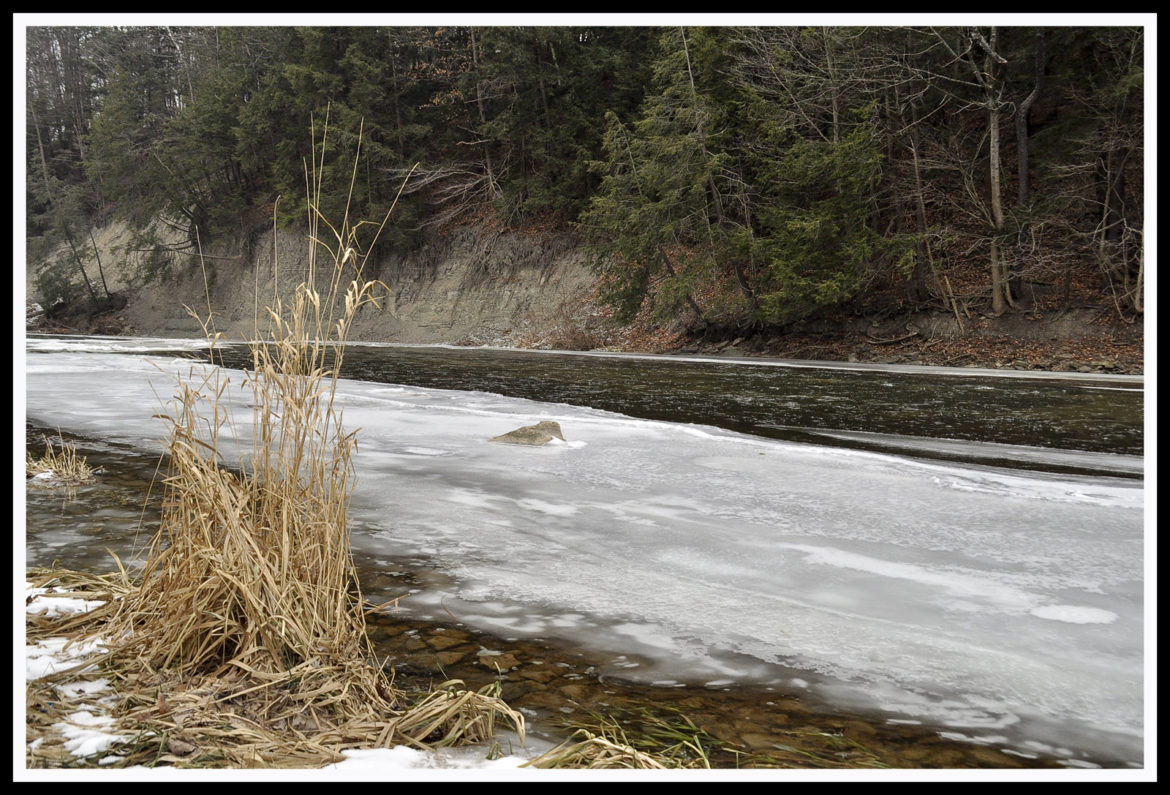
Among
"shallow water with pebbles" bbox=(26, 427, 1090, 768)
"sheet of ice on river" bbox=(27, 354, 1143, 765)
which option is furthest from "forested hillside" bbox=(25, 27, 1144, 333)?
"shallow water with pebbles" bbox=(26, 427, 1090, 768)

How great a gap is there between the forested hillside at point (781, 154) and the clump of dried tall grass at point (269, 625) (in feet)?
55.8

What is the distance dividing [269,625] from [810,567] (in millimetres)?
2679

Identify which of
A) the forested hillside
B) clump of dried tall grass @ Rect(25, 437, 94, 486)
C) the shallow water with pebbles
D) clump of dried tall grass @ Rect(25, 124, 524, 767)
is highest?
the forested hillside

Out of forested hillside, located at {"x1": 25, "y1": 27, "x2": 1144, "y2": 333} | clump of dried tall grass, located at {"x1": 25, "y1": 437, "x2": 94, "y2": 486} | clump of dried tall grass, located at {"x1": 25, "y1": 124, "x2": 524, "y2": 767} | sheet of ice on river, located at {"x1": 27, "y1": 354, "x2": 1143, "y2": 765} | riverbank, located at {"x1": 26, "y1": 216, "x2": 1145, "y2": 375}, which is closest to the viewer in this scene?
clump of dried tall grass, located at {"x1": 25, "y1": 124, "x2": 524, "y2": 767}

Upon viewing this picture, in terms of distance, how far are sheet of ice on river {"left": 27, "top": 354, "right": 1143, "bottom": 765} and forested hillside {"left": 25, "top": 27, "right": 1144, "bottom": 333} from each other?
13.0 m

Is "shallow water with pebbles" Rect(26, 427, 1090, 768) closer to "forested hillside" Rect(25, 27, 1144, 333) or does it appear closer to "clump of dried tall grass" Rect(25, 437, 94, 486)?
"clump of dried tall grass" Rect(25, 437, 94, 486)

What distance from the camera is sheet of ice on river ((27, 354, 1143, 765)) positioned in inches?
123

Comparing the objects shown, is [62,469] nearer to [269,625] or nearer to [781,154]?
[269,625]

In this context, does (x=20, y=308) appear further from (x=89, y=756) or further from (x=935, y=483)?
(x=935, y=483)

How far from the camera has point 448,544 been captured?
480 centimetres

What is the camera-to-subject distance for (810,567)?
Answer: 4473 millimetres

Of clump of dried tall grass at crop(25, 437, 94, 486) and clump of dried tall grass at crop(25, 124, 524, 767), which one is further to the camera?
clump of dried tall grass at crop(25, 437, 94, 486)

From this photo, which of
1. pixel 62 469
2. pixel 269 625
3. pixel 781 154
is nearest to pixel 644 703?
pixel 269 625

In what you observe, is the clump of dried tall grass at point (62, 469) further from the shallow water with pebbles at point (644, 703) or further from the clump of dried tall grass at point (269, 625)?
the clump of dried tall grass at point (269, 625)
